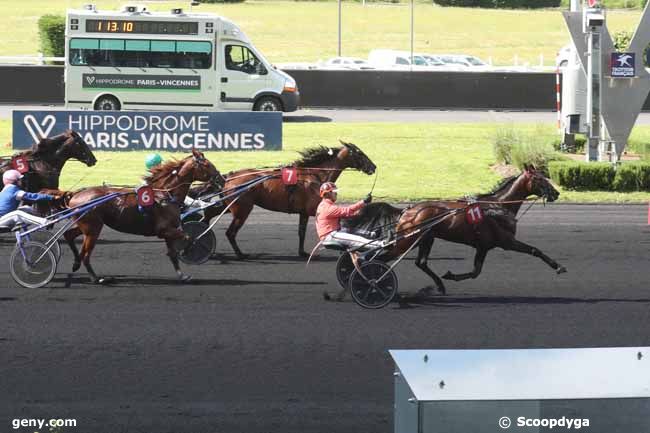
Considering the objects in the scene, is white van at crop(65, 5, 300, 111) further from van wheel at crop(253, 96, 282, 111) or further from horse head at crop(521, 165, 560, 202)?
horse head at crop(521, 165, 560, 202)

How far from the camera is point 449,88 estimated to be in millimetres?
32906

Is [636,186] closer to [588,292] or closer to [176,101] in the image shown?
[588,292]

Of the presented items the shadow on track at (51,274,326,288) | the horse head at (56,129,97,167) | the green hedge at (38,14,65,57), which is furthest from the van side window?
the green hedge at (38,14,65,57)

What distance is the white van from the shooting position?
28781 mm

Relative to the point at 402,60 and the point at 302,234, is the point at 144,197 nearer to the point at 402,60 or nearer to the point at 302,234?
the point at 302,234

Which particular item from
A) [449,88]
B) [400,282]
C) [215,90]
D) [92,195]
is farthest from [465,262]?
[449,88]

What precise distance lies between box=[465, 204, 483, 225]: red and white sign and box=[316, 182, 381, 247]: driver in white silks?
0.99 meters

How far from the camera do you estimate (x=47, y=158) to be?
47.2 ft

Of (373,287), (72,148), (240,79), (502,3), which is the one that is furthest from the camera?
(502,3)

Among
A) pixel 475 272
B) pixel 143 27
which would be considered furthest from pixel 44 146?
pixel 143 27

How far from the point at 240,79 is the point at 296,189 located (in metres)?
16.1

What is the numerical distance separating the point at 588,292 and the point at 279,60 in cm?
4395

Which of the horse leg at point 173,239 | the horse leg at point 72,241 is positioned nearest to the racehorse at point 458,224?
the horse leg at point 173,239

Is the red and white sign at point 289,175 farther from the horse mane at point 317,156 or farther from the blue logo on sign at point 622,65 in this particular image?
the blue logo on sign at point 622,65
